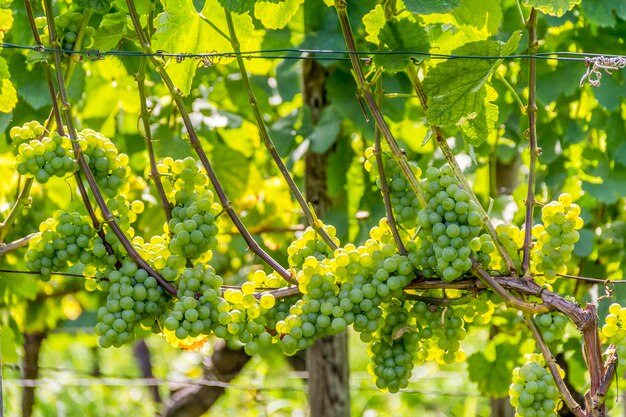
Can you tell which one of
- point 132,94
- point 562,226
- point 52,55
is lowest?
point 562,226

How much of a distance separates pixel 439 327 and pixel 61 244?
22.6 inches

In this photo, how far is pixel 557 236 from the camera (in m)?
1.34

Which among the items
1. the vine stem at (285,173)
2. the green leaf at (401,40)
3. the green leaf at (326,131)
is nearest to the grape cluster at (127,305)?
the vine stem at (285,173)

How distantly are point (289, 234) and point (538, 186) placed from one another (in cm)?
74

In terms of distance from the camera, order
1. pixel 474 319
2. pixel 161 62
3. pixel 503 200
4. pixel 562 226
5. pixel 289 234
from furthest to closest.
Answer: pixel 289 234
pixel 503 200
pixel 161 62
pixel 474 319
pixel 562 226

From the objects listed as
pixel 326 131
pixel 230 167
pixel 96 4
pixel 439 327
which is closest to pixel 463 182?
pixel 439 327

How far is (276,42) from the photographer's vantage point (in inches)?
104

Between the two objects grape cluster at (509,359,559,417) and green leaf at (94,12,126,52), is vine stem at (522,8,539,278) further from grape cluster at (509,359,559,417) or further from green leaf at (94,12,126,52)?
→ green leaf at (94,12,126,52)

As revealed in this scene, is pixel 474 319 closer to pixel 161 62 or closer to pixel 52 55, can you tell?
pixel 161 62

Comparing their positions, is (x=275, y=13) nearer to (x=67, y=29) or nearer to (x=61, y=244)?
(x=67, y=29)

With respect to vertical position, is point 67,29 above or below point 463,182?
above

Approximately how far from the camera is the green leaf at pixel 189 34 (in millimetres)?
1486

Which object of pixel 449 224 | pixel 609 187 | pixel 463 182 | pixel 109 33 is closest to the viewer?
pixel 449 224

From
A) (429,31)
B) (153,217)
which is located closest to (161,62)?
(429,31)
